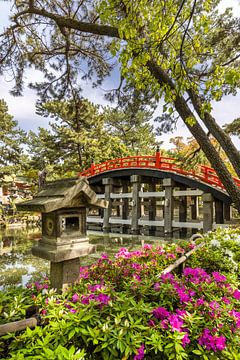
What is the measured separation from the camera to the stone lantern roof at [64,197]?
2.56m

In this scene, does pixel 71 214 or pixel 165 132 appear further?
pixel 165 132

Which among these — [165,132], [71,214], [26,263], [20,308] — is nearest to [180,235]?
[165,132]

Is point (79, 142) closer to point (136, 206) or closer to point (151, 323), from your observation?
point (136, 206)

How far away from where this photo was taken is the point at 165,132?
7.78 metres

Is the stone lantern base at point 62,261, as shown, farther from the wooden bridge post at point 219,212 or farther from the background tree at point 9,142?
the background tree at point 9,142

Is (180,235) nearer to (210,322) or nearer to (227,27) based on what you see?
(227,27)

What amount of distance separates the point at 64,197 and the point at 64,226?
392 mm

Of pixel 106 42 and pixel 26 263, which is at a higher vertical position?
pixel 106 42

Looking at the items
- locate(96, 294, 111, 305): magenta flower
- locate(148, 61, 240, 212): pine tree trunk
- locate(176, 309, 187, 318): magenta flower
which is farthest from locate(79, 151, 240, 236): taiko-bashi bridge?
locate(96, 294, 111, 305): magenta flower

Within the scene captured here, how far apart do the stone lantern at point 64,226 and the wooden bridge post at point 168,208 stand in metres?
8.95

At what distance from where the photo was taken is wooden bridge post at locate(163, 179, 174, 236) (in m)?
11.3

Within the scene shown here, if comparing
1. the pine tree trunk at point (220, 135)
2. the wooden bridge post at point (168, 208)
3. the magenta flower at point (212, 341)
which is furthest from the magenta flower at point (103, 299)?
the wooden bridge post at point (168, 208)

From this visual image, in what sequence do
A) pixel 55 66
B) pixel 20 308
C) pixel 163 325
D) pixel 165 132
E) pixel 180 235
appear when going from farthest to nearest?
1. pixel 180 235
2. pixel 165 132
3. pixel 55 66
4. pixel 20 308
5. pixel 163 325

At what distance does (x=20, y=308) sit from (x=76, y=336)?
0.62 meters
